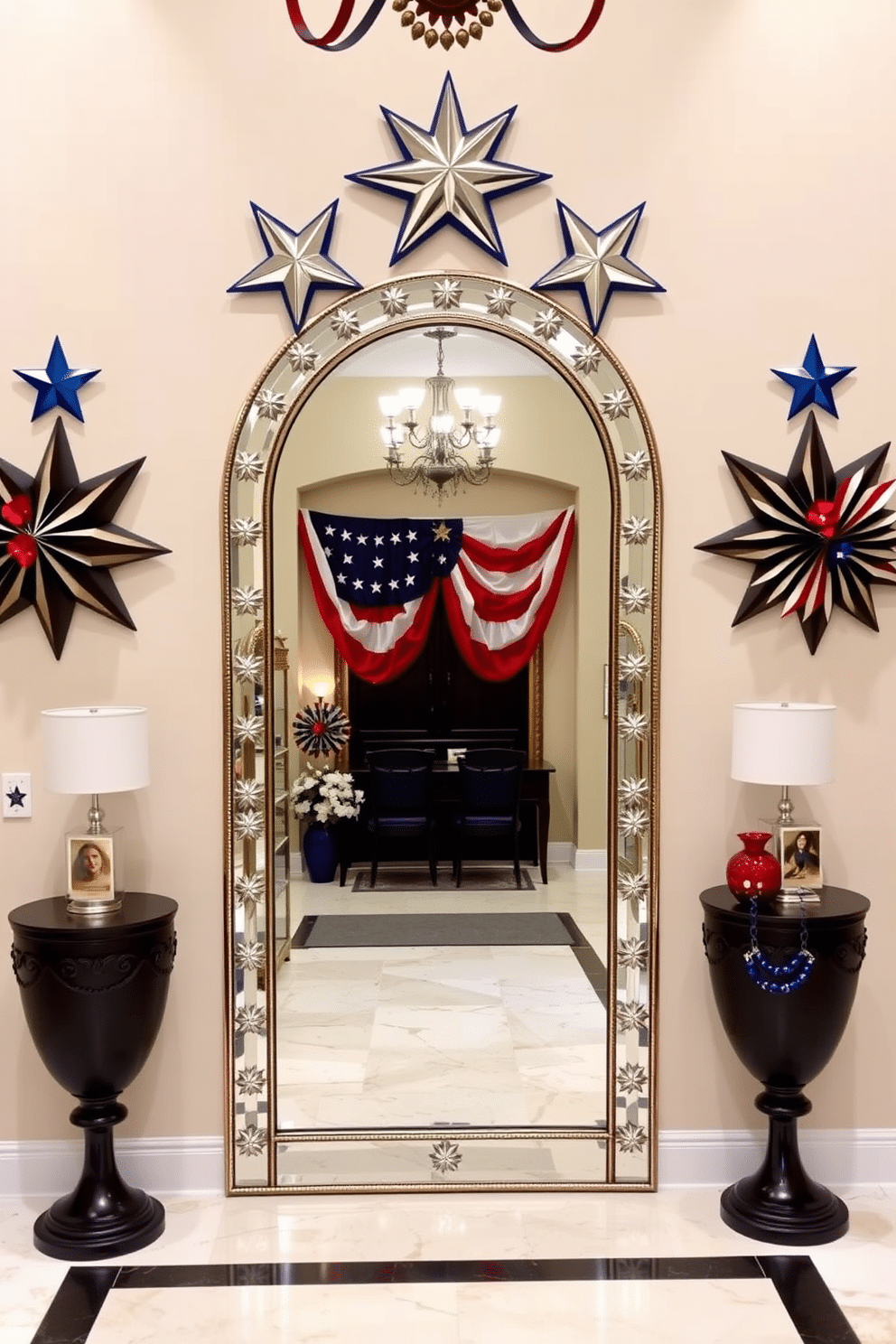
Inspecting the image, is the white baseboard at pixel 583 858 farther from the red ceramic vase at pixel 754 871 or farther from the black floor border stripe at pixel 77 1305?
the black floor border stripe at pixel 77 1305

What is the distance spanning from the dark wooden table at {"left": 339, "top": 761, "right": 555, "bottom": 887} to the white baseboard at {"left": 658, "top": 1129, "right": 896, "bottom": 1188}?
33.9 inches

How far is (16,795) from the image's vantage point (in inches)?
137

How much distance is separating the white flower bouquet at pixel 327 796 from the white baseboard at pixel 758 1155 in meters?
1.31

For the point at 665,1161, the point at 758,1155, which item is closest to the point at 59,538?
the point at 665,1161

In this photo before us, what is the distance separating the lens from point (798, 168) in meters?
3.47

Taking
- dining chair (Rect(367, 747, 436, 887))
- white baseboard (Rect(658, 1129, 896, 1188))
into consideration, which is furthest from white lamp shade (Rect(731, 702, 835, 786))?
white baseboard (Rect(658, 1129, 896, 1188))

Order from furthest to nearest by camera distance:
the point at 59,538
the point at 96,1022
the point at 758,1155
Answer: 1. the point at 758,1155
2. the point at 59,538
3. the point at 96,1022

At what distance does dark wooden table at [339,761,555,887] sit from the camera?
12.0 feet

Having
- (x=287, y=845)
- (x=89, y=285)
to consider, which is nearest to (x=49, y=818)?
(x=287, y=845)

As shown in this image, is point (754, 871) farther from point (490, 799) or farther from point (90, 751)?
point (90, 751)

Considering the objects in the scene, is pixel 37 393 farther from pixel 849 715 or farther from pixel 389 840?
pixel 849 715

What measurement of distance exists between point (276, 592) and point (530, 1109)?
1.66 m

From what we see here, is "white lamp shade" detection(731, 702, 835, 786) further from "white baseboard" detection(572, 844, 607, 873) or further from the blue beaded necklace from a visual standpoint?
"white baseboard" detection(572, 844, 607, 873)

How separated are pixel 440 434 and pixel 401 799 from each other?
107cm
